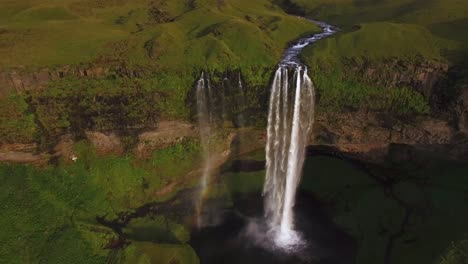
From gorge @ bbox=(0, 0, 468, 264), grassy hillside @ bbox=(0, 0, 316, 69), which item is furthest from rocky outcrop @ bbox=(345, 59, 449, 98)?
grassy hillside @ bbox=(0, 0, 316, 69)

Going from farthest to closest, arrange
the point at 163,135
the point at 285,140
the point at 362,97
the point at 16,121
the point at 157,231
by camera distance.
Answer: the point at 163,135, the point at 285,140, the point at 362,97, the point at 157,231, the point at 16,121

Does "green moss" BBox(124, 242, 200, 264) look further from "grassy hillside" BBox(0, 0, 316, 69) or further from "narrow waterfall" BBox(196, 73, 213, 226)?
"grassy hillside" BBox(0, 0, 316, 69)

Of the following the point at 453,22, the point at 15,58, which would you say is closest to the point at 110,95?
the point at 15,58

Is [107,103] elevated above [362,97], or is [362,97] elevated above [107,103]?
[107,103]

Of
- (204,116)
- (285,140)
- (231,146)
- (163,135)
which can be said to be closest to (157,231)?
(163,135)

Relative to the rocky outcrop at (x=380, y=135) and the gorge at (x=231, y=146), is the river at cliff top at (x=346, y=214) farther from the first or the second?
the rocky outcrop at (x=380, y=135)

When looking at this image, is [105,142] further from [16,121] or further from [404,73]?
[404,73]

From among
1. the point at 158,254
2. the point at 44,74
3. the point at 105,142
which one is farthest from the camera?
the point at 105,142

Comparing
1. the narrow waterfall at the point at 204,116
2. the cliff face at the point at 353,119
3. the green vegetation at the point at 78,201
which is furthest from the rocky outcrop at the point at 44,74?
the green vegetation at the point at 78,201
